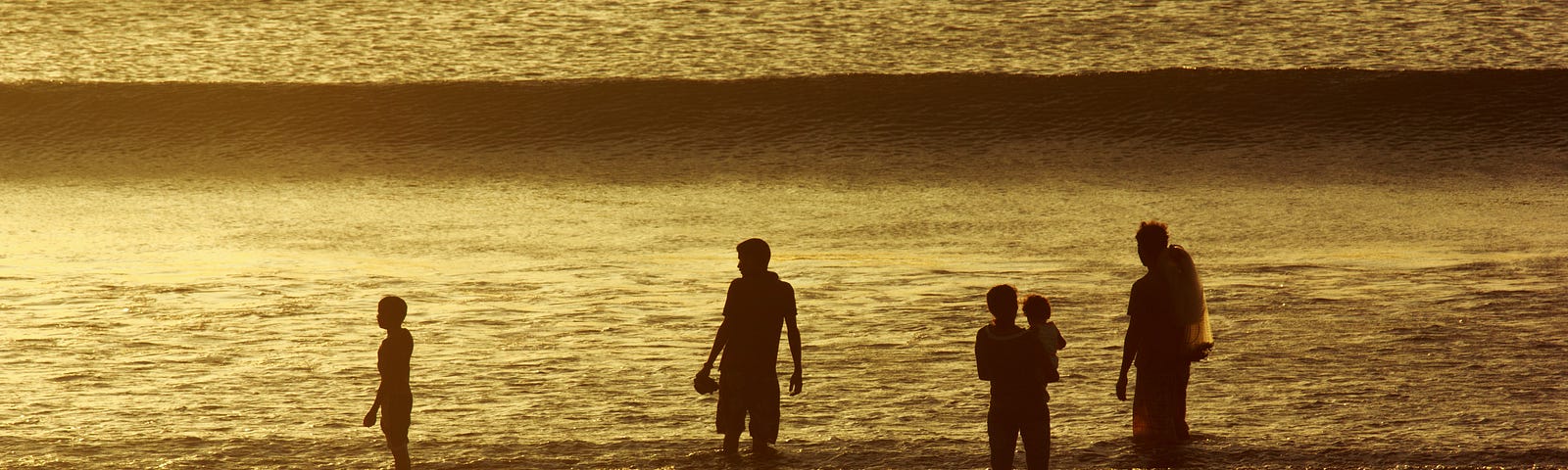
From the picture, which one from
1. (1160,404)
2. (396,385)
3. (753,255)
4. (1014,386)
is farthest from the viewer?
(1160,404)

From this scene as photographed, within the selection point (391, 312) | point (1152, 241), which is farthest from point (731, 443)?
point (1152, 241)

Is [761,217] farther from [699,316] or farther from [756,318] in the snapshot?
[756,318]

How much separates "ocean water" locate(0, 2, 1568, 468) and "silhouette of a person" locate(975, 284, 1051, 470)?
30.3 inches

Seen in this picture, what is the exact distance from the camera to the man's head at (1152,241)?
7570mm

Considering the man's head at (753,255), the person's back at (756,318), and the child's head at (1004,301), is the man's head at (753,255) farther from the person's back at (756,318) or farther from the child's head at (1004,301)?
the child's head at (1004,301)

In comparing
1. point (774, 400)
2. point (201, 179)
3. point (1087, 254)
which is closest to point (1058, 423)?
point (774, 400)

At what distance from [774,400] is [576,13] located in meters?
22.2

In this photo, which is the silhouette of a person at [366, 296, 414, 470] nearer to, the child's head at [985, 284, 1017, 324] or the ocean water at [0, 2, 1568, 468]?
the ocean water at [0, 2, 1568, 468]

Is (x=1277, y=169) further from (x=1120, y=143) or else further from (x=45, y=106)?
(x=45, y=106)

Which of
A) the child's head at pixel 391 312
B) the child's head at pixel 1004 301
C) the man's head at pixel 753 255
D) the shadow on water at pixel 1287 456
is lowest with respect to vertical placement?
the shadow on water at pixel 1287 456

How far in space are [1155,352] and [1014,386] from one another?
137 cm

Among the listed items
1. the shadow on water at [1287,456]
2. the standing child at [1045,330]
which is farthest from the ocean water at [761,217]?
the standing child at [1045,330]

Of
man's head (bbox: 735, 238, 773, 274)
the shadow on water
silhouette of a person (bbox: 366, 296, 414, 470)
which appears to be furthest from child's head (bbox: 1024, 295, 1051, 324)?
silhouette of a person (bbox: 366, 296, 414, 470)

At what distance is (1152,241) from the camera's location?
24.9 ft
